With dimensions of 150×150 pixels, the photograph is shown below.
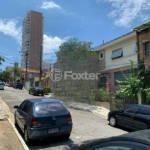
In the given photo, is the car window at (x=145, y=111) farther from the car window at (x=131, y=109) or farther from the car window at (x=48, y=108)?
the car window at (x=48, y=108)

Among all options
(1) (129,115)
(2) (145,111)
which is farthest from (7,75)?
(2) (145,111)

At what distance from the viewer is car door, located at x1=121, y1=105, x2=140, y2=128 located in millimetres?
10920

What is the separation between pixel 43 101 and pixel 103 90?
511 inches

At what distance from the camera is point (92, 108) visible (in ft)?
61.4

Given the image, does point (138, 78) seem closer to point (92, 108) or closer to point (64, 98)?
point (92, 108)

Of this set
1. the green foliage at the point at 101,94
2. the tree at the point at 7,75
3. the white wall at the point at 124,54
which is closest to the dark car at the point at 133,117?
the green foliage at the point at 101,94

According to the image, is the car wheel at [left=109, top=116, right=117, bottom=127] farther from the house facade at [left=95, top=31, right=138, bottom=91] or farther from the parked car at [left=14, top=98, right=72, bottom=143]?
the house facade at [left=95, top=31, right=138, bottom=91]

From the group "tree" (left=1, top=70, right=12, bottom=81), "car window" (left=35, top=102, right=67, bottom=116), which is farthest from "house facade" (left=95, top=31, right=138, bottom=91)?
"tree" (left=1, top=70, right=12, bottom=81)

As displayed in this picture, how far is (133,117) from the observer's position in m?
10.8

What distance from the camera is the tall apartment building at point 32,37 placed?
192 feet

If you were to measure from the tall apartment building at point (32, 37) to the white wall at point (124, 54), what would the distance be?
33.2 metres

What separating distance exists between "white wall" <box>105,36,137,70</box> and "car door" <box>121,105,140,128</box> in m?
10.8

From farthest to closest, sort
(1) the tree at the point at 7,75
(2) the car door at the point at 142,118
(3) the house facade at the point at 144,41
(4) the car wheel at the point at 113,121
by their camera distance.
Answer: (1) the tree at the point at 7,75
(3) the house facade at the point at 144,41
(4) the car wheel at the point at 113,121
(2) the car door at the point at 142,118

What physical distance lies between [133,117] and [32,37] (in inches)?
2038
